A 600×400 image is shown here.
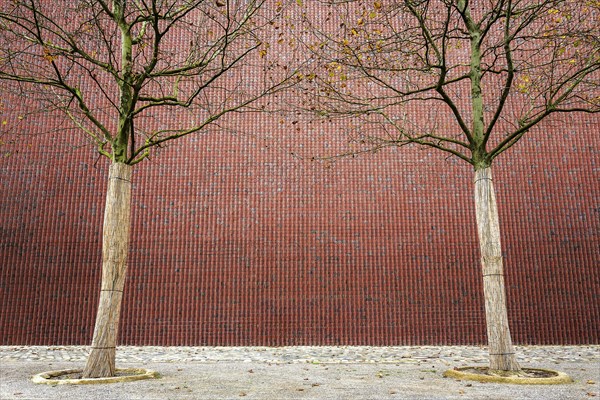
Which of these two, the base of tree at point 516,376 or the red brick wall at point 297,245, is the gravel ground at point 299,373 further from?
the red brick wall at point 297,245

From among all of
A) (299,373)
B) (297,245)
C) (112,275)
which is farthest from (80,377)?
(297,245)

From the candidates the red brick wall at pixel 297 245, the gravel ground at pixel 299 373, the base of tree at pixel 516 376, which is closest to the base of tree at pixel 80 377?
the gravel ground at pixel 299 373

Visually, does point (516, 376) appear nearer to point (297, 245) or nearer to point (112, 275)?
point (112, 275)

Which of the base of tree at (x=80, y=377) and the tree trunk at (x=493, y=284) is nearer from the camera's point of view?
the base of tree at (x=80, y=377)

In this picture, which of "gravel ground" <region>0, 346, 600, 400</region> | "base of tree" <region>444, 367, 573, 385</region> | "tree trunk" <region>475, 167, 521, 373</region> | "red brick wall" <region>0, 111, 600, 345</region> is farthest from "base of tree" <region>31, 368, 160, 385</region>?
"red brick wall" <region>0, 111, 600, 345</region>

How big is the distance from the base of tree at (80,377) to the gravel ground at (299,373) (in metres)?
0.13

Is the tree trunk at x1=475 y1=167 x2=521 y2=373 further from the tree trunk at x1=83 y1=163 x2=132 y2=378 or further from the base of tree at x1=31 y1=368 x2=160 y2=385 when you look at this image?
the tree trunk at x1=83 y1=163 x2=132 y2=378

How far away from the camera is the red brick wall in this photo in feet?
32.5

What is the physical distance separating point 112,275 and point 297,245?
4887mm

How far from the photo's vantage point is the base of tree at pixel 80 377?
5242 millimetres

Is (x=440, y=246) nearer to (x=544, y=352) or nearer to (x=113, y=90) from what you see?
(x=544, y=352)

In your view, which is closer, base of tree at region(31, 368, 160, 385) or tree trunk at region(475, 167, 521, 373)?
base of tree at region(31, 368, 160, 385)

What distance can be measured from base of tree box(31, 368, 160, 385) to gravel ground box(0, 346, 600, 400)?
13 cm

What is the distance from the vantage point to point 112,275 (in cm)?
574
